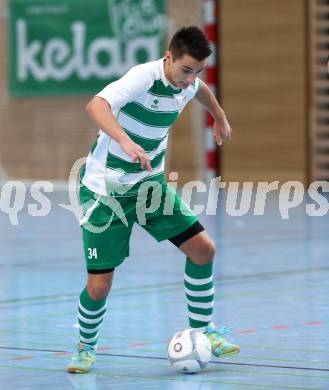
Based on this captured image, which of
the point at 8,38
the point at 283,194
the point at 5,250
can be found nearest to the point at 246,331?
the point at 5,250

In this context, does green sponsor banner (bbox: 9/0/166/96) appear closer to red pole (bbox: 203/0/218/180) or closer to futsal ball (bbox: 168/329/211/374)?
red pole (bbox: 203/0/218/180)

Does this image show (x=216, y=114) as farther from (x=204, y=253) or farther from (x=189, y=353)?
(x=189, y=353)

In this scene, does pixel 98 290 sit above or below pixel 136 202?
below

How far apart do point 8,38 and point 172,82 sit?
15.8 m

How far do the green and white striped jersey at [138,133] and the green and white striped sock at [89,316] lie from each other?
1.85ft

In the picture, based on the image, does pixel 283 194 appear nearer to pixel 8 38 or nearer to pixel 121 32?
pixel 121 32

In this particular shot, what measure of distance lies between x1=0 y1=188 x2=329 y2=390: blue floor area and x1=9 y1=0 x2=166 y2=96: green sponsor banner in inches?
277

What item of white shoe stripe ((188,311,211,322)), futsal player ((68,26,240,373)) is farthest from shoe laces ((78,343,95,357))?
white shoe stripe ((188,311,211,322))

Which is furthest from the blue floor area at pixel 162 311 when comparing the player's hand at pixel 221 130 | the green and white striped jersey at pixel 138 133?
the player's hand at pixel 221 130

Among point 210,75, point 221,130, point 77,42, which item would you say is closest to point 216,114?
point 221,130

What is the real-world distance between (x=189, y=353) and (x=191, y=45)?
1535 mm

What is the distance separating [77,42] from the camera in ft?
67.9

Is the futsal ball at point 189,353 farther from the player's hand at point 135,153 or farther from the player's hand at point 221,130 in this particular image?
the player's hand at point 221,130

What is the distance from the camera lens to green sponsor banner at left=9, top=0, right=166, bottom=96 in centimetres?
2005
